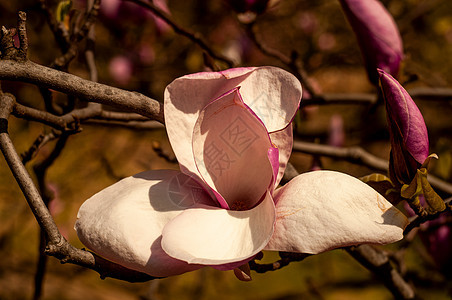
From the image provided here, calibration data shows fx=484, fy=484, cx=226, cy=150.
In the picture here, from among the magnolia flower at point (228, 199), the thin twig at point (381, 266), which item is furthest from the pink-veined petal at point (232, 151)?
the thin twig at point (381, 266)

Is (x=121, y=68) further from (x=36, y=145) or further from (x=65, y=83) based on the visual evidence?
(x=65, y=83)

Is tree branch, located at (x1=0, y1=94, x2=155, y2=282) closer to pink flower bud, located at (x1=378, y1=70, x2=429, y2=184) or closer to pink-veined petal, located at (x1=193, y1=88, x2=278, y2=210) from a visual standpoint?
pink-veined petal, located at (x1=193, y1=88, x2=278, y2=210)

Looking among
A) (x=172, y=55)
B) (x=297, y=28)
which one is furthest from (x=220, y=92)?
(x=297, y=28)

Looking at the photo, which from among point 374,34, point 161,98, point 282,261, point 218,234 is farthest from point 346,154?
point 161,98

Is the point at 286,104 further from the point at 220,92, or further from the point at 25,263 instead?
the point at 25,263

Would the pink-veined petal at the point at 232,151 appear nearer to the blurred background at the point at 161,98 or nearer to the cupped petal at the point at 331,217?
the cupped petal at the point at 331,217

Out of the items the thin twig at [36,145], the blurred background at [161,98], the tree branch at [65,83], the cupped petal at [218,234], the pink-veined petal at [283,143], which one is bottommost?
the blurred background at [161,98]
